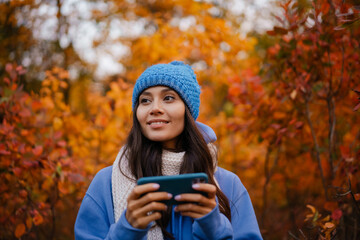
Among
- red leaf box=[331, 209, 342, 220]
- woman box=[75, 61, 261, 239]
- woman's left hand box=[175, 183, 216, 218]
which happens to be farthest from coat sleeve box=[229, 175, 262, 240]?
red leaf box=[331, 209, 342, 220]

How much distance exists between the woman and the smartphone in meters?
0.22

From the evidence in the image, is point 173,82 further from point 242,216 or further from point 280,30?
point 280,30

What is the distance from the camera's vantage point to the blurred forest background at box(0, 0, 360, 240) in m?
2.65

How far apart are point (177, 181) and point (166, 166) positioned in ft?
1.67

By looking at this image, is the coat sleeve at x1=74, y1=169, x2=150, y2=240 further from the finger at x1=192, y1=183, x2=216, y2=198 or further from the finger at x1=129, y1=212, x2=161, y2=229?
the finger at x1=192, y1=183, x2=216, y2=198

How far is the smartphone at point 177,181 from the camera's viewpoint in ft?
4.14

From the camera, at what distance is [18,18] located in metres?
4.16

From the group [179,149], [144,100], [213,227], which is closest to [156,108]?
[144,100]

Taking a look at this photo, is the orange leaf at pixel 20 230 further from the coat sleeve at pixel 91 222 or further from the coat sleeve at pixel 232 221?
the coat sleeve at pixel 232 221

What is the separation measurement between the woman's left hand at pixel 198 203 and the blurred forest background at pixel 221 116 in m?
0.86

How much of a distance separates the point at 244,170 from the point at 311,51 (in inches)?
114

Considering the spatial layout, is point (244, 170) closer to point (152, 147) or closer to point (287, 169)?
point (287, 169)

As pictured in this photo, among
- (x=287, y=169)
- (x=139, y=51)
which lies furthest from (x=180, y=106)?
(x=139, y=51)

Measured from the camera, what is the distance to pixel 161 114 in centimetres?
180
